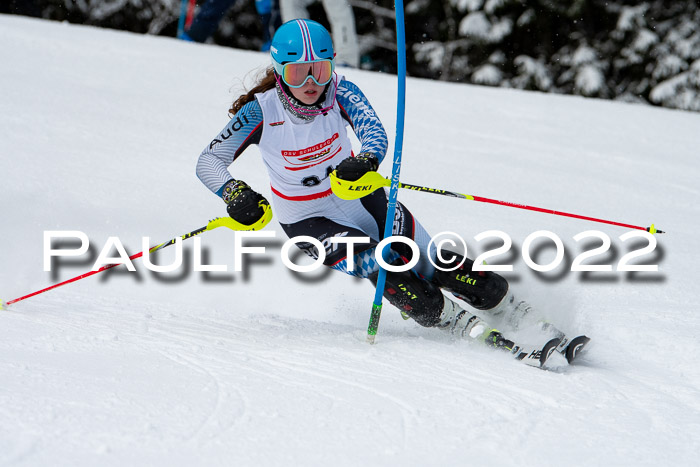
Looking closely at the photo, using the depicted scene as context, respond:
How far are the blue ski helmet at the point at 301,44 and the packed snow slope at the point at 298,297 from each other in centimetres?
117

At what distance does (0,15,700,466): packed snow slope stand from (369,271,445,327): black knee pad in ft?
0.44

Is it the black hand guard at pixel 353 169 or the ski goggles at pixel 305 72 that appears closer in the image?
the black hand guard at pixel 353 169

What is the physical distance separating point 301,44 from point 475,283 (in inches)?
51.5

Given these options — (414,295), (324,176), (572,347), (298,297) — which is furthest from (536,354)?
(298,297)

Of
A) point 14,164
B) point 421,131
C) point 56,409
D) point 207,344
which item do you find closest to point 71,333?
point 207,344

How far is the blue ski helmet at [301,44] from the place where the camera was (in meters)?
3.00

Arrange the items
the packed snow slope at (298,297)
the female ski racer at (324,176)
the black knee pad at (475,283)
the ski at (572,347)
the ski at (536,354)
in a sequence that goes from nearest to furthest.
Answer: the packed snow slope at (298,297), the ski at (536,354), the ski at (572,347), the female ski racer at (324,176), the black knee pad at (475,283)

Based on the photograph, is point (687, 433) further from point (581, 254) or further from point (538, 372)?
point (581, 254)

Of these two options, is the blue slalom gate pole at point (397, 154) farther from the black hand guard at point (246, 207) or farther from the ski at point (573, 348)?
the ski at point (573, 348)

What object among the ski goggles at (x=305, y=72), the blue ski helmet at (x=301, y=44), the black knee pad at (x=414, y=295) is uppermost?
the blue ski helmet at (x=301, y=44)

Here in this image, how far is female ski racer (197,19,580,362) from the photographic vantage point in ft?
9.92

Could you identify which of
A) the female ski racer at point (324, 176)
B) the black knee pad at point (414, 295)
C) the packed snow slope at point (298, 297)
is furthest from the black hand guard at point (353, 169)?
the packed snow slope at point (298, 297)

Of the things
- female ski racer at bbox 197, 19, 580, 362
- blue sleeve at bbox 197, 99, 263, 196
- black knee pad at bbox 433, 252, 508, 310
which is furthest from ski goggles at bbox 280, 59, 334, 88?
black knee pad at bbox 433, 252, 508, 310

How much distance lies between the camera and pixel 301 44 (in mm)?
2996
